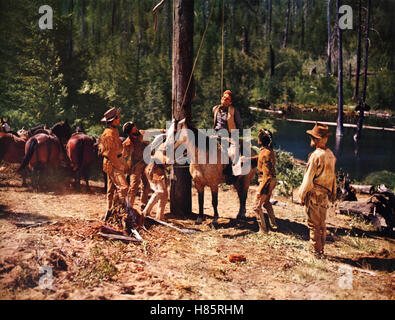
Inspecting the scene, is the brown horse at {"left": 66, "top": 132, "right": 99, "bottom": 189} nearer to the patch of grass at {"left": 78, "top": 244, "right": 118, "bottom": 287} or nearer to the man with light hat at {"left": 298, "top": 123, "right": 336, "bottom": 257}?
the patch of grass at {"left": 78, "top": 244, "right": 118, "bottom": 287}

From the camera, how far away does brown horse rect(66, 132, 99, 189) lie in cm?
1028

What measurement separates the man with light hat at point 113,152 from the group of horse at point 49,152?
3.81 m

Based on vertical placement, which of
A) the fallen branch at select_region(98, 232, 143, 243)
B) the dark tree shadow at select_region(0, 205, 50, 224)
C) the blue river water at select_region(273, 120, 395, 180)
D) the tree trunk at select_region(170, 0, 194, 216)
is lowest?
the fallen branch at select_region(98, 232, 143, 243)

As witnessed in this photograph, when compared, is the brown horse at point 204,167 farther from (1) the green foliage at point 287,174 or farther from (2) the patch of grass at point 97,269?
(1) the green foliage at point 287,174

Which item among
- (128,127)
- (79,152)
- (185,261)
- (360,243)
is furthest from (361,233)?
(79,152)

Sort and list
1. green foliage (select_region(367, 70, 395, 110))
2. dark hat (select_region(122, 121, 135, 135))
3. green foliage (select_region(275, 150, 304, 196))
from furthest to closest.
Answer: green foliage (select_region(367, 70, 395, 110))
green foliage (select_region(275, 150, 304, 196))
dark hat (select_region(122, 121, 135, 135))

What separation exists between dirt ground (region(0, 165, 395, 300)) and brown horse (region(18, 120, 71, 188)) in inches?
67.8

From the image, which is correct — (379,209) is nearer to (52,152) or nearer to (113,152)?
(113,152)

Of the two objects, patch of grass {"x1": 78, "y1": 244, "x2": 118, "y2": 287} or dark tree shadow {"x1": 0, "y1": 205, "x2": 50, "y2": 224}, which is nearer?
patch of grass {"x1": 78, "y1": 244, "x2": 118, "y2": 287}

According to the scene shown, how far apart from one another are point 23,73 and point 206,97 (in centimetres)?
757

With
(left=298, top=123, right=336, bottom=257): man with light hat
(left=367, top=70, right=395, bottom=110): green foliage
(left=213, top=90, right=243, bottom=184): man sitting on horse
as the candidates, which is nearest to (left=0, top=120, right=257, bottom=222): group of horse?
(left=213, top=90, right=243, bottom=184): man sitting on horse

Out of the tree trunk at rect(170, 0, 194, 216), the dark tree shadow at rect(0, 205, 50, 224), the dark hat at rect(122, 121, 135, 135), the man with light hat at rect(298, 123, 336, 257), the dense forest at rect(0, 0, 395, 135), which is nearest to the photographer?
the man with light hat at rect(298, 123, 336, 257)

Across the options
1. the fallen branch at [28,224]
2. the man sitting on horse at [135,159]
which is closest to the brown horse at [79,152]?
the man sitting on horse at [135,159]

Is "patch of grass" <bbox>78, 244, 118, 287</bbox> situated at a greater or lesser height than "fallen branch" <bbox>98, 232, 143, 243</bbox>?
lesser
